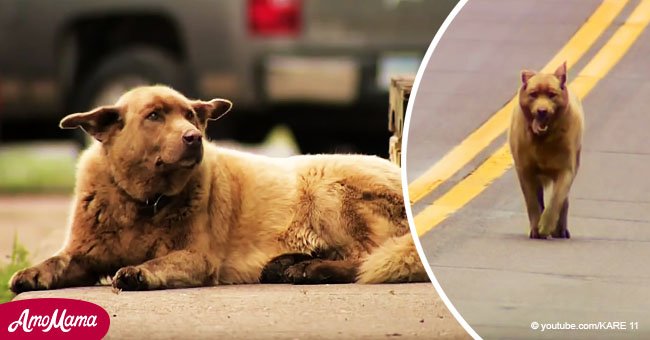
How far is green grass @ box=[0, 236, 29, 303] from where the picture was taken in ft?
16.8

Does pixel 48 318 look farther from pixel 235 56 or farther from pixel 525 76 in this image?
pixel 235 56

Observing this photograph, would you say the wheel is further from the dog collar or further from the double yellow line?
the double yellow line

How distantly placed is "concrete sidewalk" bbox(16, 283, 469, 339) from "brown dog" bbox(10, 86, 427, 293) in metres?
0.09

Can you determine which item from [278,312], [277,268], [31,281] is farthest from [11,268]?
[278,312]

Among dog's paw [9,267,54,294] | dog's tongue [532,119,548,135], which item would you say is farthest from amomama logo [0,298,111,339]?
dog's tongue [532,119,548,135]

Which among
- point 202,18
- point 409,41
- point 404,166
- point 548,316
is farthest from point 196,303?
point 202,18

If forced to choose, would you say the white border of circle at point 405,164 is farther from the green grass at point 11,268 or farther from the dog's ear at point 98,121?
the green grass at point 11,268

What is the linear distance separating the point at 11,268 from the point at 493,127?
236 cm

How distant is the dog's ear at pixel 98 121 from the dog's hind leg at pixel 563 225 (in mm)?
1703

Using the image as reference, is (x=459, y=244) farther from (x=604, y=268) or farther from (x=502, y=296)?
(x=604, y=268)

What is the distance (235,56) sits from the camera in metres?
7.87

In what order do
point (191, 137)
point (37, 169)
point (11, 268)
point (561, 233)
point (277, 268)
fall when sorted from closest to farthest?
point (561, 233) < point (191, 137) < point (277, 268) < point (11, 268) < point (37, 169)

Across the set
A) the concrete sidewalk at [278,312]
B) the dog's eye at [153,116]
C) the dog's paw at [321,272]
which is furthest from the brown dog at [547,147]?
the dog's eye at [153,116]

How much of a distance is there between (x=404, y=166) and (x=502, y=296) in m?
0.60
